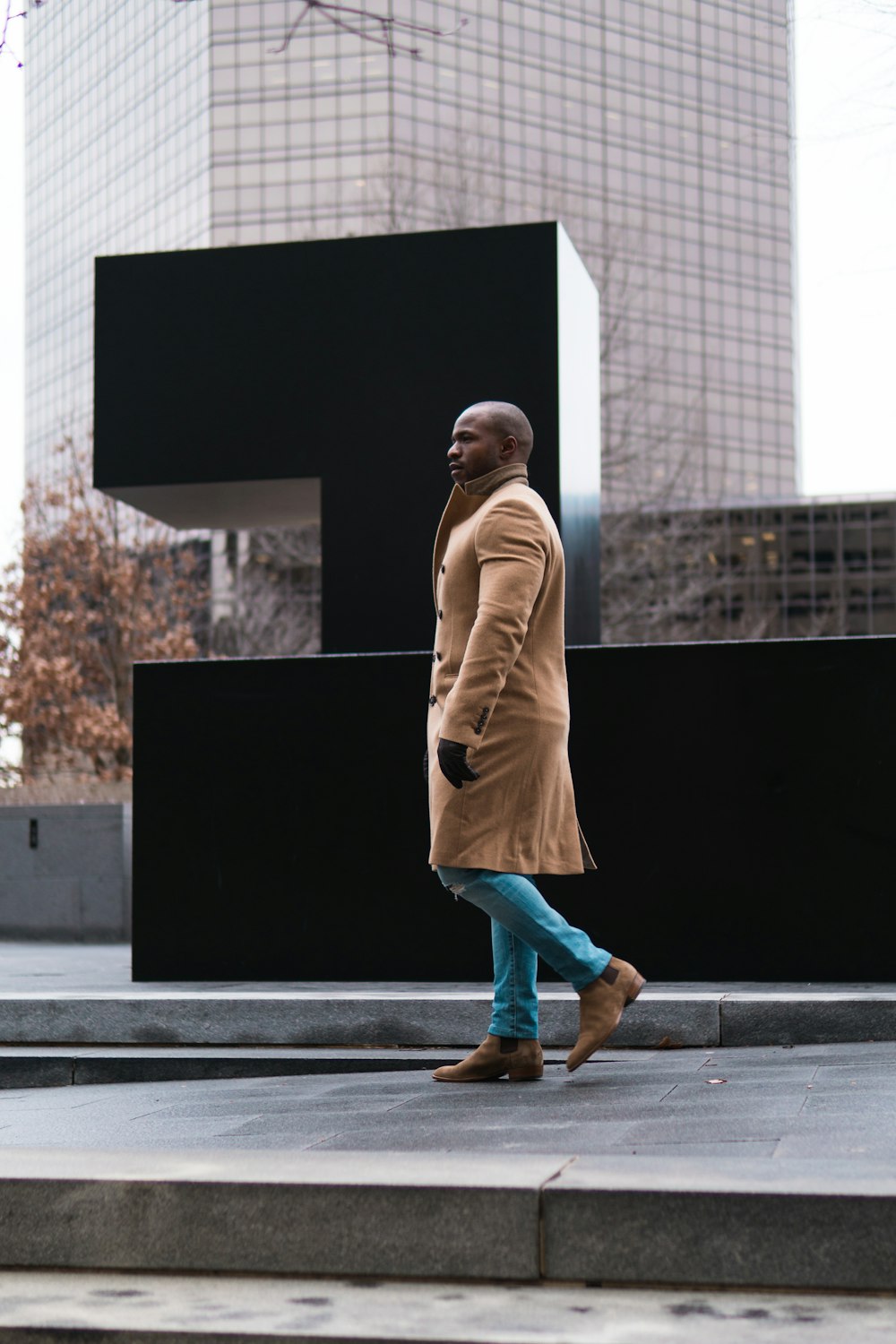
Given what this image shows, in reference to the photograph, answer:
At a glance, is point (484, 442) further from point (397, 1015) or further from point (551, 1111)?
point (397, 1015)

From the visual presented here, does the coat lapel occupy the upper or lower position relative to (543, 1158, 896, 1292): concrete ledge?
upper

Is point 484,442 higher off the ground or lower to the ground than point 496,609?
higher

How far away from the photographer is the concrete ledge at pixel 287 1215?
3.20m

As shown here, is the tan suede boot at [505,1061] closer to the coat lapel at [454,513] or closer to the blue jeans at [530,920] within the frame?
Result: the blue jeans at [530,920]

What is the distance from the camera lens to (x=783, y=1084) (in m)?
4.53

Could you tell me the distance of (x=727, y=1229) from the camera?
3072mm

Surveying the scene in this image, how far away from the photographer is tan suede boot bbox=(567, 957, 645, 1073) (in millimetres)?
4637

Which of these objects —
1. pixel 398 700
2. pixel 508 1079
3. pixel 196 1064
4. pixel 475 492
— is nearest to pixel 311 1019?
pixel 196 1064

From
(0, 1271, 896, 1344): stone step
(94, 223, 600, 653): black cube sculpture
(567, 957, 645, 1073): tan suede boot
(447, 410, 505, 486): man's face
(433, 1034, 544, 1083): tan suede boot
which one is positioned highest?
(94, 223, 600, 653): black cube sculpture

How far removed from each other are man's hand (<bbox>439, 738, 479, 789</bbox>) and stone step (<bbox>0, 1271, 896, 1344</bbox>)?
5.05 feet

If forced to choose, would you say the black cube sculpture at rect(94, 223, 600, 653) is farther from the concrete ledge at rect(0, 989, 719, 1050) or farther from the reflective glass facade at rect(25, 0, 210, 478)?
the reflective glass facade at rect(25, 0, 210, 478)

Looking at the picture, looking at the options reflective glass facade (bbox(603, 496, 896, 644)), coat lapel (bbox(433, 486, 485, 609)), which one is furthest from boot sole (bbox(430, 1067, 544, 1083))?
reflective glass facade (bbox(603, 496, 896, 644))

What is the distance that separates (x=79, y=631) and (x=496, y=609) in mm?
20308

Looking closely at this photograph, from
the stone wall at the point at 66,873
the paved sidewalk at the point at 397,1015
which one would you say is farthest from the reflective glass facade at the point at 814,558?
the paved sidewalk at the point at 397,1015
